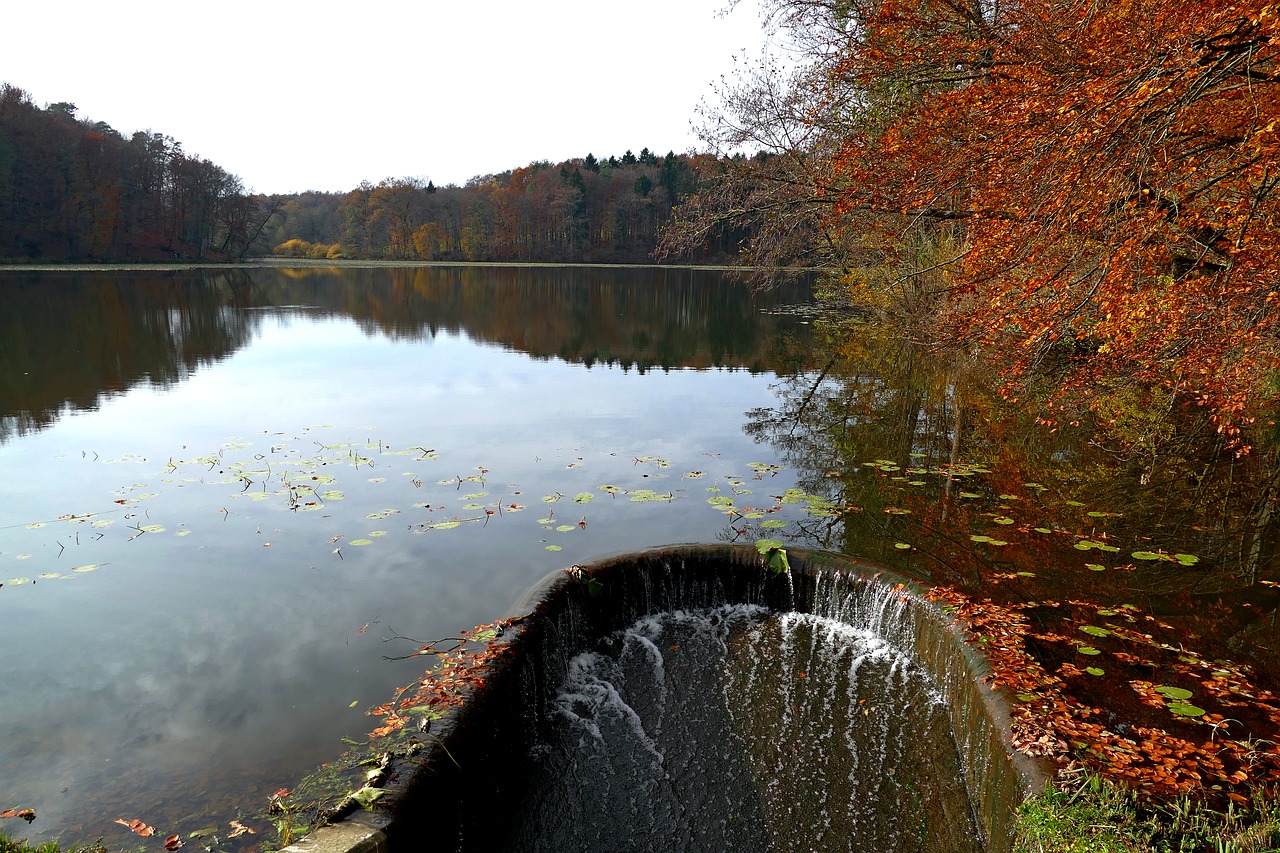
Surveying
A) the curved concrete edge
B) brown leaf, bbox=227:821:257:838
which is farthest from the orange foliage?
brown leaf, bbox=227:821:257:838

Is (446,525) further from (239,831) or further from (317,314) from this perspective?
(317,314)

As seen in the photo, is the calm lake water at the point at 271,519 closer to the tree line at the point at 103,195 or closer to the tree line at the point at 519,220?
the tree line at the point at 103,195

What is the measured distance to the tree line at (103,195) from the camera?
61344mm

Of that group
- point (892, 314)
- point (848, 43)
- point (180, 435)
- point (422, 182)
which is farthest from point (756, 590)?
point (422, 182)

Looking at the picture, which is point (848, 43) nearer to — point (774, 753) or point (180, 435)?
point (774, 753)

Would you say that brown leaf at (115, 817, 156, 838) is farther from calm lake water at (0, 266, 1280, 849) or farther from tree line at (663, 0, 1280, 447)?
tree line at (663, 0, 1280, 447)

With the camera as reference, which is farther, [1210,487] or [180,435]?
[180,435]

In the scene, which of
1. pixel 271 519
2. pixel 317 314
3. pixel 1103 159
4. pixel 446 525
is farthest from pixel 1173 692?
pixel 317 314

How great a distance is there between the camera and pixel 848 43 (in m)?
12.3

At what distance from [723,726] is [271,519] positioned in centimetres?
658

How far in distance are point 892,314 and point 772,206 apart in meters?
14.8

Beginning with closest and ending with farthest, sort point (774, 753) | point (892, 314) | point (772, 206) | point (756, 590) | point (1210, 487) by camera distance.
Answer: point (774, 753), point (756, 590), point (1210, 487), point (772, 206), point (892, 314)

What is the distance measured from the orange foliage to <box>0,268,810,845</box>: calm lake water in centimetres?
498

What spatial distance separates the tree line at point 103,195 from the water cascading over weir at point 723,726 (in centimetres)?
7407
